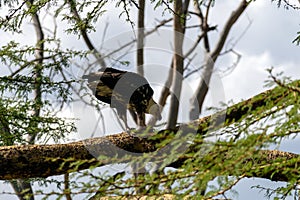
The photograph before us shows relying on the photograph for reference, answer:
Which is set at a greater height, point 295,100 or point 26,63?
point 26,63

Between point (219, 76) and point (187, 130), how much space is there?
1.71 meters

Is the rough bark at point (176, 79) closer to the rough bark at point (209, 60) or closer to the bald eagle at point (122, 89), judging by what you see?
the rough bark at point (209, 60)

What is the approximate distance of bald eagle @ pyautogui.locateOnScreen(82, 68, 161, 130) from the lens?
1720mm

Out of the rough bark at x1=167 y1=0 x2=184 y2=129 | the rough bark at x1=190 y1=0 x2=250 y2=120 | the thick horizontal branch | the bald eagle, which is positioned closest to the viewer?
the thick horizontal branch

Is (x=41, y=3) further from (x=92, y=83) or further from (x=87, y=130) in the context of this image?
(x=87, y=130)

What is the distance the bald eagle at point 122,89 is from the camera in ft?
5.64

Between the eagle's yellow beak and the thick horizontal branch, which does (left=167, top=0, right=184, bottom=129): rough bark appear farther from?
the thick horizontal branch

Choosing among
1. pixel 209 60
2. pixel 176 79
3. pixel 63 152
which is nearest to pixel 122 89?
pixel 63 152

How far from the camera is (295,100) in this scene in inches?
32.0

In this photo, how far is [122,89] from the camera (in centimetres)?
173

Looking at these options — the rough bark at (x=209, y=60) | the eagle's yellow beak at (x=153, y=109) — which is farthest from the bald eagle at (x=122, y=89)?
the rough bark at (x=209, y=60)

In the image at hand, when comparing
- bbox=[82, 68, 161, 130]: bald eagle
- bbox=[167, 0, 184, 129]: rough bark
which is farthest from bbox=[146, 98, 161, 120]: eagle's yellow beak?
bbox=[167, 0, 184, 129]: rough bark

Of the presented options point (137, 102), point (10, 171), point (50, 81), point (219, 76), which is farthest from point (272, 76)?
point (219, 76)

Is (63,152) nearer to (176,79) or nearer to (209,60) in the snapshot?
(176,79)
